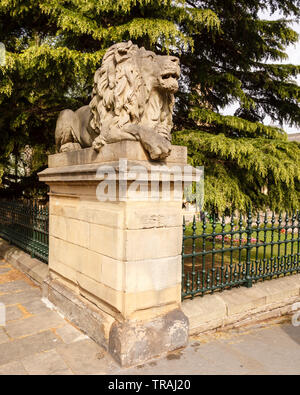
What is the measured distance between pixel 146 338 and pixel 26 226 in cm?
423

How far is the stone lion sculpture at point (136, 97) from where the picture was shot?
9.00 feet

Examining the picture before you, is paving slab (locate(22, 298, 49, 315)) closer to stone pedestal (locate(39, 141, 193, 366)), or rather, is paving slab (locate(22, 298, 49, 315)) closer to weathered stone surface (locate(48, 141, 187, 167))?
stone pedestal (locate(39, 141, 193, 366))

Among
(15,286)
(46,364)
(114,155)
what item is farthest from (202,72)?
(46,364)

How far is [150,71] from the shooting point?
2.92 metres

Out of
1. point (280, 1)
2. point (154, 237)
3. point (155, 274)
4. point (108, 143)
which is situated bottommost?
point (155, 274)

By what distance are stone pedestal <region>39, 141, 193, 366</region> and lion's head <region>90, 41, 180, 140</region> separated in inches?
12.2

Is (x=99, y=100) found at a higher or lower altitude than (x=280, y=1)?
lower

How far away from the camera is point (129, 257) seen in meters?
2.71

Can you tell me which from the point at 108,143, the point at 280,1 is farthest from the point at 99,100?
the point at 280,1

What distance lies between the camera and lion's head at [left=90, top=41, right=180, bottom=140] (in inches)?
112

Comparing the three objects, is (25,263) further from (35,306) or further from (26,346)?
(26,346)

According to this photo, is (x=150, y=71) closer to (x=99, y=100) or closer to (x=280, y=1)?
(x=99, y=100)

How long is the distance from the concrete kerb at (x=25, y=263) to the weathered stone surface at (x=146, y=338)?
2151 mm

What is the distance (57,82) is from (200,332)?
16.5ft
